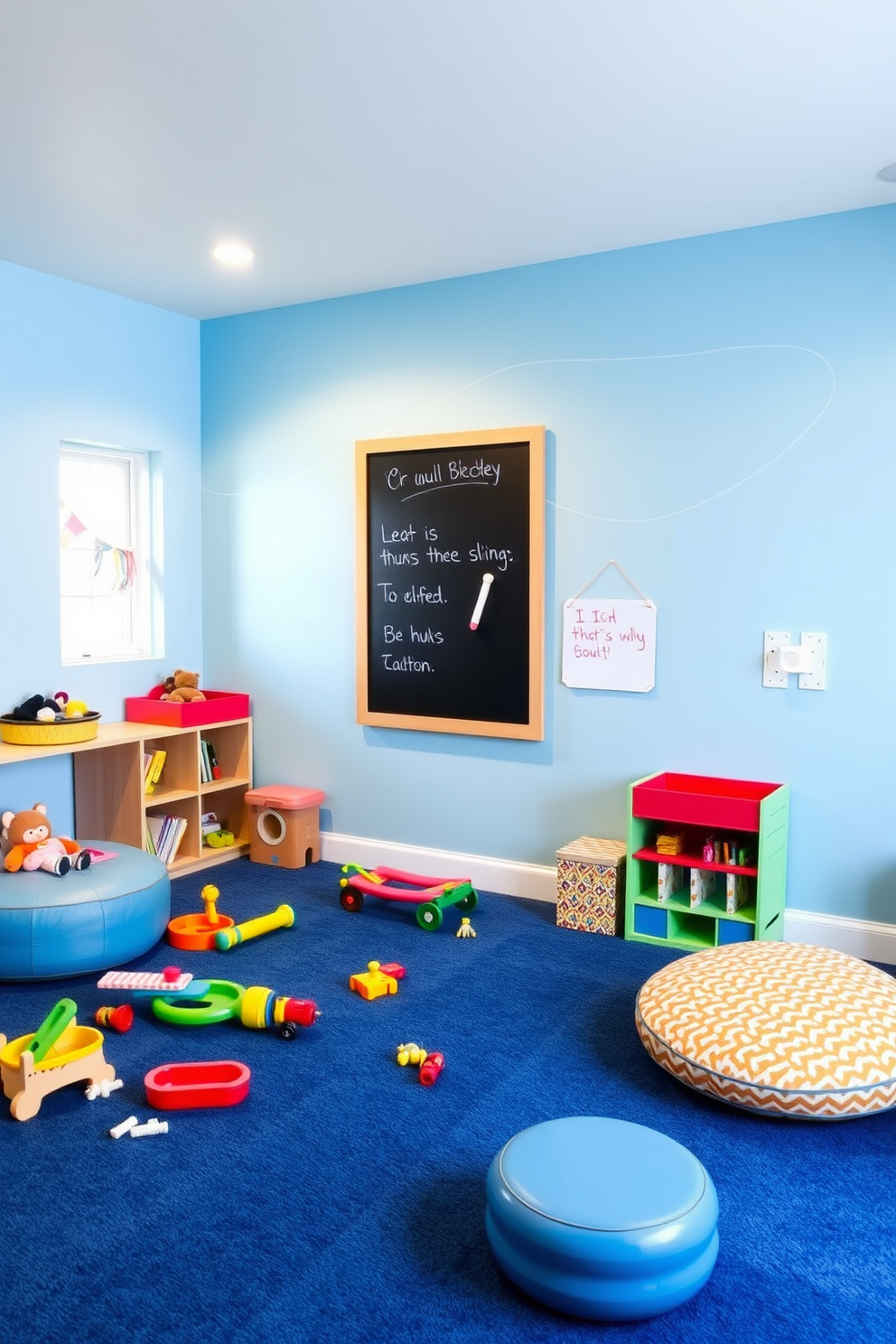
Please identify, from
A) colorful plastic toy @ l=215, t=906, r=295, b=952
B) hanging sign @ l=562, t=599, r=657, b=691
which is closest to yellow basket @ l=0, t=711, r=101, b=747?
colorful plastic toy @ l=215, t=906, r=295, b=952

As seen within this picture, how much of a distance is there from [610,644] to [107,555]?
2.12m

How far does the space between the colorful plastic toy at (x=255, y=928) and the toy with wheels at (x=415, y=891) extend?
0.75ft

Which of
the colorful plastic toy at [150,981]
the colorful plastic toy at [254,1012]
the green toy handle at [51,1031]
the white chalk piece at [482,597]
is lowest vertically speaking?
the colorful plastic toy at [254,1012]

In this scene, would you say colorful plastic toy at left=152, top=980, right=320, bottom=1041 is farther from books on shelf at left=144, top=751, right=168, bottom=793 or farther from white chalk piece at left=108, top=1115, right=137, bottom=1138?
books on shelf at left=144, top=751, right=168, bottom=793

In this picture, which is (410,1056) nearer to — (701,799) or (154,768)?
(701,799)

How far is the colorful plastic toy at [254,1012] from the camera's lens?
8.78 feet

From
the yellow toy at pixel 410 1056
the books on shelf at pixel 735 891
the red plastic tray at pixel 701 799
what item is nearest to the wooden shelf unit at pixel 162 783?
the yellow toy at pixel 410 1056

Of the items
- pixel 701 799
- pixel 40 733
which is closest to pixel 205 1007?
pixel 40 733

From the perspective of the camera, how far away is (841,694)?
3227 mm

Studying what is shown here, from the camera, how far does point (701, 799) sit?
321 centimetres

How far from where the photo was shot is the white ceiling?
212 cm

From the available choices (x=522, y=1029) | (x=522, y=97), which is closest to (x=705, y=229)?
(x=522, y=97)

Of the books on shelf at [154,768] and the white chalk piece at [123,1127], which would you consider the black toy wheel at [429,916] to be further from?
the white chalk piece at [123,1127]

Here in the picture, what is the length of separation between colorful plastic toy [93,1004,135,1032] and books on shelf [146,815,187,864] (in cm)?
130
